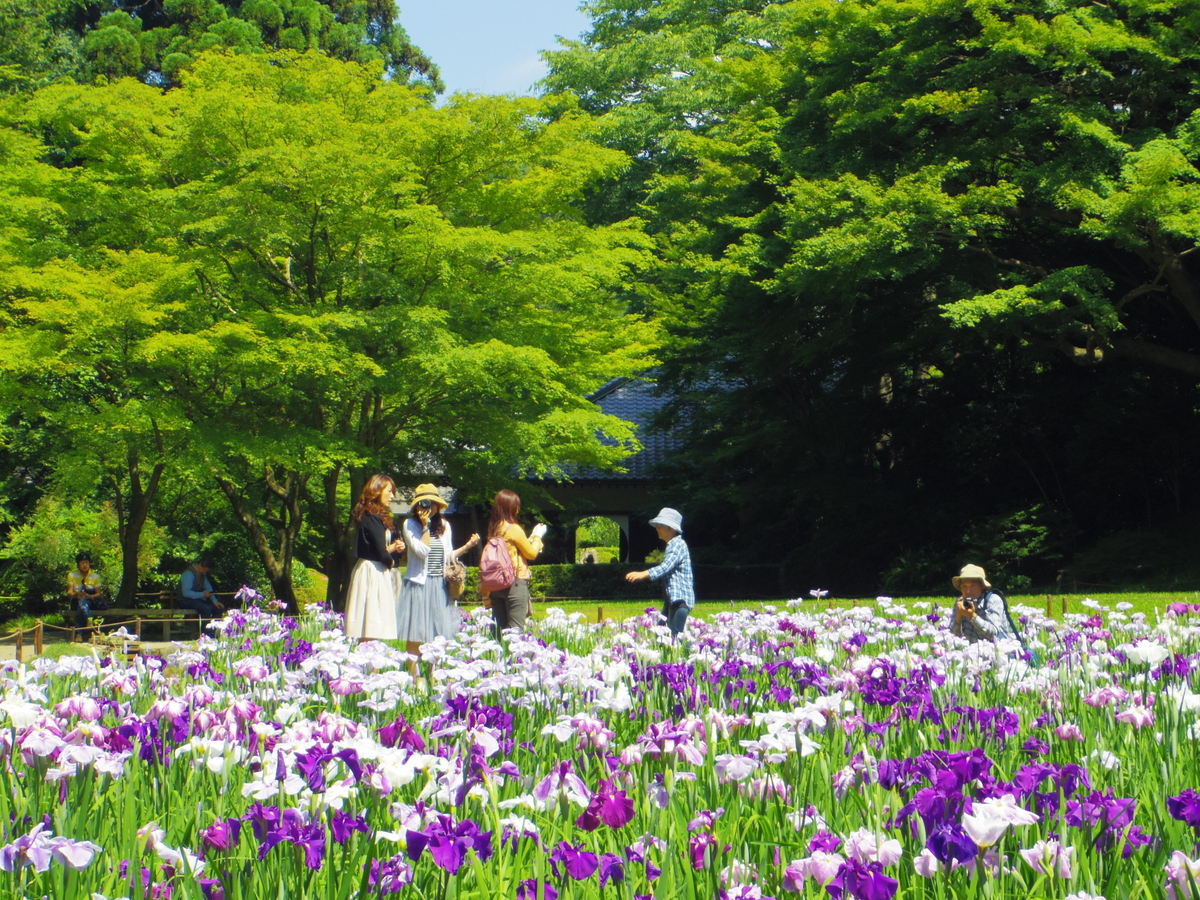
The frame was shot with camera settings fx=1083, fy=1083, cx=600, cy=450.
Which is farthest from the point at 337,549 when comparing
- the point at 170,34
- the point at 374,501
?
the point at 170,34

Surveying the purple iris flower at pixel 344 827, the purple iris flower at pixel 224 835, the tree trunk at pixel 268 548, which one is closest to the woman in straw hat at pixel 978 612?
the purple iris flower at pixel 344 827

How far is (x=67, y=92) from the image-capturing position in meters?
16.9

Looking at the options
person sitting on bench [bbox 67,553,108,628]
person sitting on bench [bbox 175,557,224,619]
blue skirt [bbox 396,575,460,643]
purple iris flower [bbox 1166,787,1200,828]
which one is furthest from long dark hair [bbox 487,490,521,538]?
person sitting on bench [bbox 67,553,108,628]

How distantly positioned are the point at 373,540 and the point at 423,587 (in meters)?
0.49

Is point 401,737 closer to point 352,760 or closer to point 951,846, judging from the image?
point 352,760

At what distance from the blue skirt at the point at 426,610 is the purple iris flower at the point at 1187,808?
5819 millimetres

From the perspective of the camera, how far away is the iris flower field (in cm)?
202

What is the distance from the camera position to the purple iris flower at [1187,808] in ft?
6.56

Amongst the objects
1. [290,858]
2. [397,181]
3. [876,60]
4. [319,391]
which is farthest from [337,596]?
[290,858]

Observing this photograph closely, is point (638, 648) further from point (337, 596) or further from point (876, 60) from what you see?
point (876, 60)

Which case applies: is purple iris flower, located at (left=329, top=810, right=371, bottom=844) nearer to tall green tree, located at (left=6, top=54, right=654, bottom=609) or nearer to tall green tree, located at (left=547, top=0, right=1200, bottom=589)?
tall green tree, located at (left=6, top=54, right=654, bottom=609)

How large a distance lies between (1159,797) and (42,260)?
623 inches

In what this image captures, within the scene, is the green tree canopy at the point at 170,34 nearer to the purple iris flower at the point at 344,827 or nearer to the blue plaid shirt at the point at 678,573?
the blue plaid shirt at the point at 678,573

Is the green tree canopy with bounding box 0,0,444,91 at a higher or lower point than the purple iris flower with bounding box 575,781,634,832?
higher
